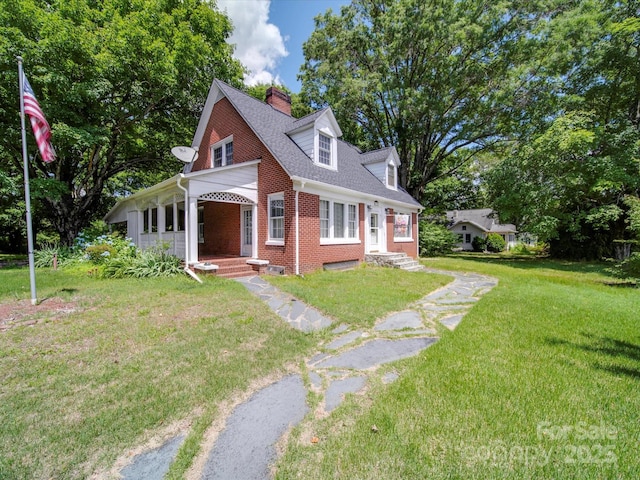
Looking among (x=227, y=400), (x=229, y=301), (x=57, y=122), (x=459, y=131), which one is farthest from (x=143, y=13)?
(x=459, y=131)

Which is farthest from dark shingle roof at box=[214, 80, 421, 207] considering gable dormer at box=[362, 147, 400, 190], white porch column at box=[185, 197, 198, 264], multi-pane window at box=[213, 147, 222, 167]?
white porch column at box=[185, 197, 198, 264]

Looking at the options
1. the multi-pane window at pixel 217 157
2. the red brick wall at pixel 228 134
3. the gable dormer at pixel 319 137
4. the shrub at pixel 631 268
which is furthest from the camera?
the multi-pane window at pixel 217 157

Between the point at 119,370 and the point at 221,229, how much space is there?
9.46 meters

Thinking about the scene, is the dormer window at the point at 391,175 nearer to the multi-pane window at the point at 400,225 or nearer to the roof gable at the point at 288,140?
the roof gable at the point at 288,140

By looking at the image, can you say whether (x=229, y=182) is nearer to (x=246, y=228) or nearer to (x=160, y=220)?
(x=246, y=228)

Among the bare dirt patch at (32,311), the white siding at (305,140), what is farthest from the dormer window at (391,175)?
the bare dirt patch at (32,311)

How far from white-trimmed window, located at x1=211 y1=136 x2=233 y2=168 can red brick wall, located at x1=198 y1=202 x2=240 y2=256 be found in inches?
75.0

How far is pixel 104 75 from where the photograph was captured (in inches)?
501

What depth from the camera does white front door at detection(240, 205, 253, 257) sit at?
36.4 ft

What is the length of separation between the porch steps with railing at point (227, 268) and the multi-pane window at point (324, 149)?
16.8 feet

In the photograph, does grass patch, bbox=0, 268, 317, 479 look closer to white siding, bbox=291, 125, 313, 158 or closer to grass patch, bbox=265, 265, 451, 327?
grass patch, bbox=265, 265, 451, 327

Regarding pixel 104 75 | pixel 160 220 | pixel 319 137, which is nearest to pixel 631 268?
pixel 319 137

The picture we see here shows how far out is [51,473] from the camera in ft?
6.53

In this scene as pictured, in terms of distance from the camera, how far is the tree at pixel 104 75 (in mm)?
11336
